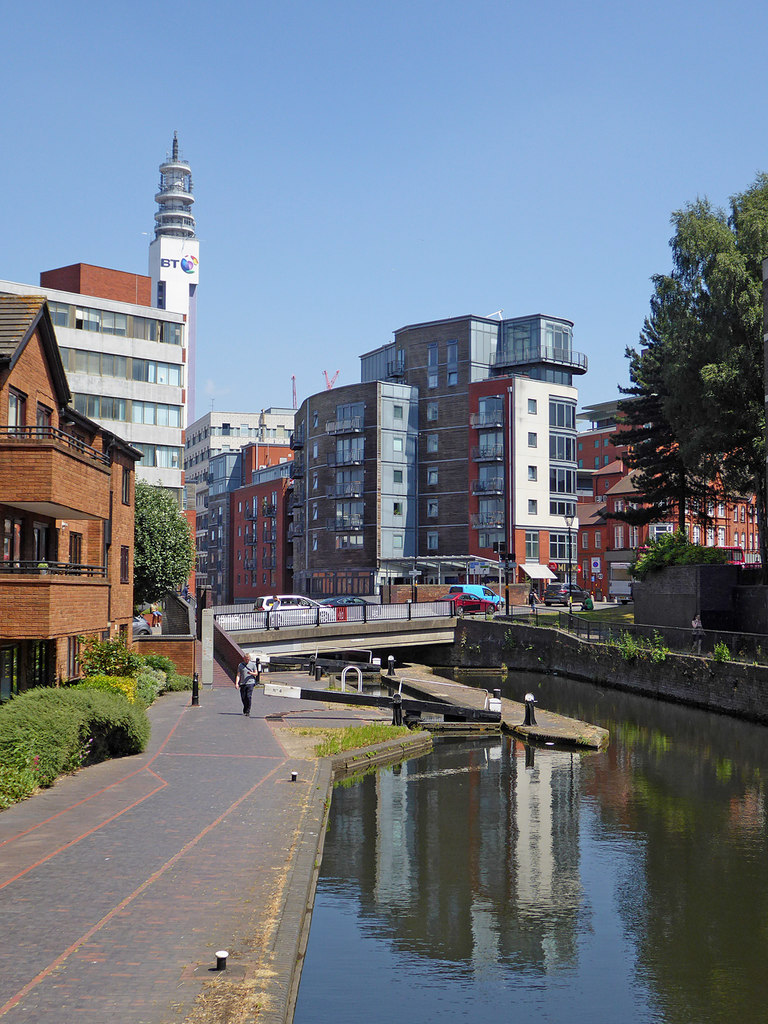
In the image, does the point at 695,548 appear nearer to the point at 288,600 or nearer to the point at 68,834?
the point at 288,600

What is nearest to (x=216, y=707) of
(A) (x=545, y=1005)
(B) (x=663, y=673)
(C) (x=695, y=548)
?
(B) (x=663, y=673)

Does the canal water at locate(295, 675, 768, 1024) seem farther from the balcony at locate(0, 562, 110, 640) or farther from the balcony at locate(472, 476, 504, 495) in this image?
the balcony at locate(472, 476, 504, 495)

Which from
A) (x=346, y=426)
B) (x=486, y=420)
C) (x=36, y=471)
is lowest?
(x=36, y=471)

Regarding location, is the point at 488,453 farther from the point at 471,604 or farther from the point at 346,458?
the point at 471,604

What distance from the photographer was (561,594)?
78.4m

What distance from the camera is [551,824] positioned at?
22.0m

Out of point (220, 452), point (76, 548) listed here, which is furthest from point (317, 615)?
point (220, 452)

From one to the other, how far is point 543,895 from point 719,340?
39.1 metres

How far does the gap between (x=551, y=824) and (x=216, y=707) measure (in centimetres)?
1548

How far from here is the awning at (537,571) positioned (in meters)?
85.8

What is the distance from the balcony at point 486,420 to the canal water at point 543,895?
58425mm

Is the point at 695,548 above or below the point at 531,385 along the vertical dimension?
below

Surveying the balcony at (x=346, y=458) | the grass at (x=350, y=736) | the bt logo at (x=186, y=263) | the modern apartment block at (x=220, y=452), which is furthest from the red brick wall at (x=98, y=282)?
the bt logo at (x=186, y=263)

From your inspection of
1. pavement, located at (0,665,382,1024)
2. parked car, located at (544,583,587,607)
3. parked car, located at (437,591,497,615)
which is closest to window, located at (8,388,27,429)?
pavement, located at (0,665,382,1024)
